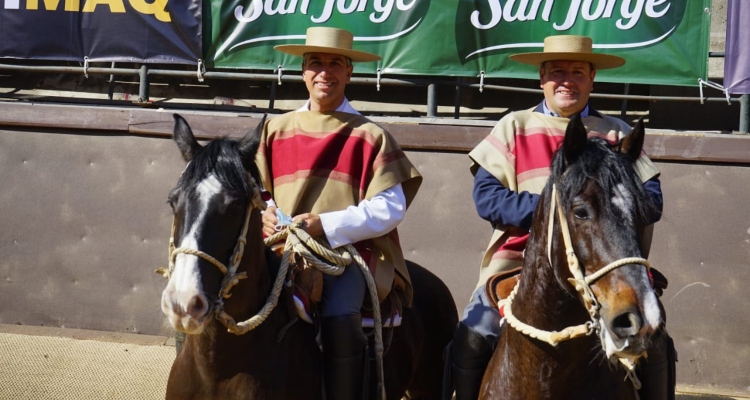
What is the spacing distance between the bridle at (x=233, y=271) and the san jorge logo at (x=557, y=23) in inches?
→ 138

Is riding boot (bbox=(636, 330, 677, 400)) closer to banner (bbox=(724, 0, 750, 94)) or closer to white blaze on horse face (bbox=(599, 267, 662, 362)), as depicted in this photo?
white blaze on horse face (bbox=(599, 267, 662, 362))

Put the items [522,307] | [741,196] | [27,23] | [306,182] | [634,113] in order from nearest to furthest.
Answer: [522,307]
[306,182]
[741,196]
[27,23]
[634,113]

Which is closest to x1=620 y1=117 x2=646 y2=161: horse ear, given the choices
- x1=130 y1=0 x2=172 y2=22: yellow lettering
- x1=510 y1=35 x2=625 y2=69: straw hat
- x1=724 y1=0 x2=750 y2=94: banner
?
x1=510 y1=35 x2=625 y2=69: straw hat

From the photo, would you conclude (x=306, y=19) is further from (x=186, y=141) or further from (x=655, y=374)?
(x=655, y=374)

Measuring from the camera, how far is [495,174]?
3.72 meters

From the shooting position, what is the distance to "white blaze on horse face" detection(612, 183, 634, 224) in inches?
107

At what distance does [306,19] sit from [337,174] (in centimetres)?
279

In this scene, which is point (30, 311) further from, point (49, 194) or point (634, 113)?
point (634, 113)

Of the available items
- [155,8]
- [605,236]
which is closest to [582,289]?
[605,236]

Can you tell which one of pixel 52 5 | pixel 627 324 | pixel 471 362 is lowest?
pixel 471 362

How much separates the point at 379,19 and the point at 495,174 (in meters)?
2.97

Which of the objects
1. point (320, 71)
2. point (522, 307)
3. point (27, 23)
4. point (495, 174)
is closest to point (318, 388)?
point (522, 307)

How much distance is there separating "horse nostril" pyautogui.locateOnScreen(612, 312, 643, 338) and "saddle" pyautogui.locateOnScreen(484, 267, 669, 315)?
0.98 meters

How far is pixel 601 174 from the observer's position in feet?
9.16
